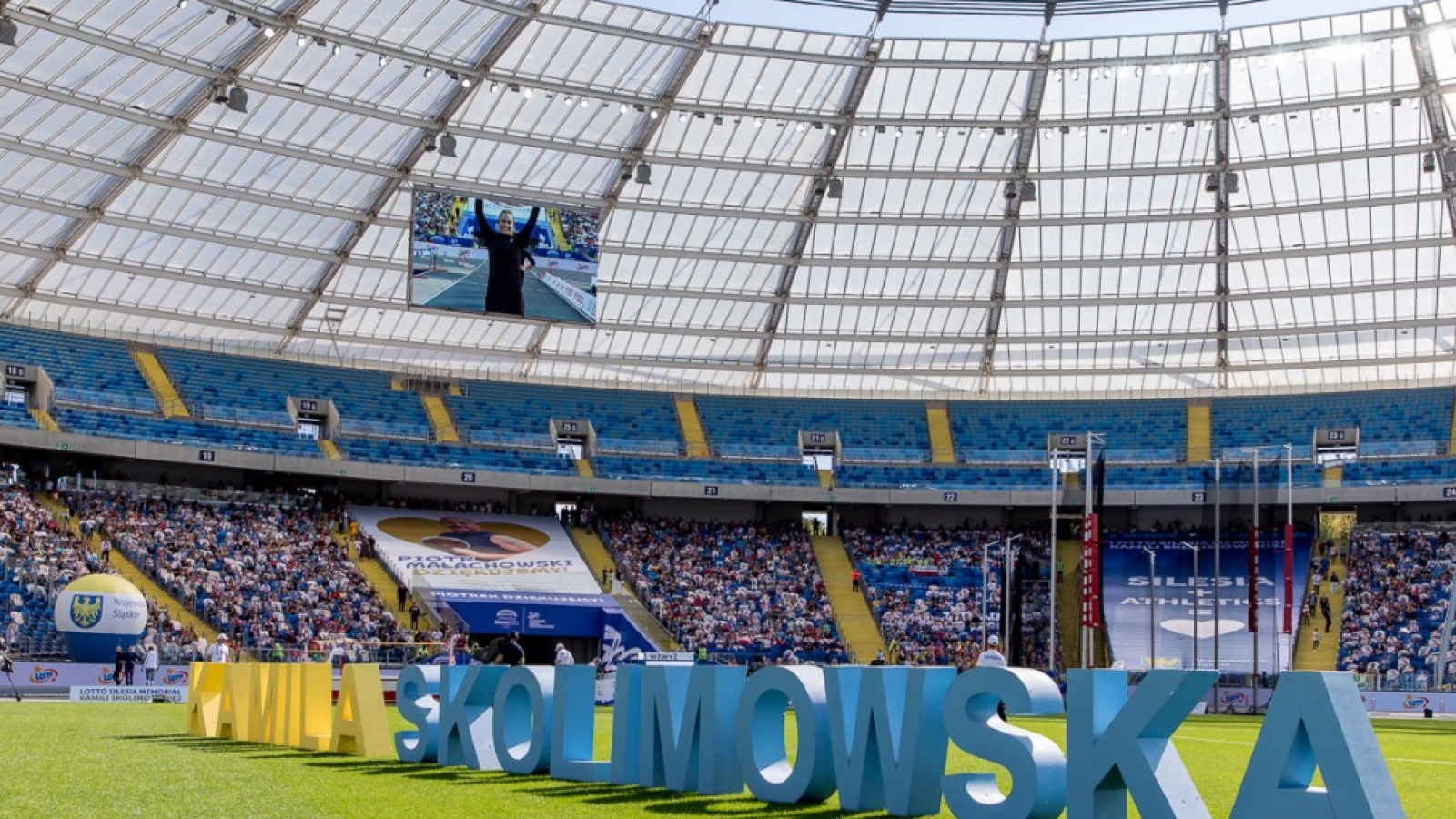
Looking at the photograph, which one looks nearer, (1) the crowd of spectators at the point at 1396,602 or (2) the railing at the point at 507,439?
(1) the crowd of spectators at the point at 1396,602

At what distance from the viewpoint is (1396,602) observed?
6103cm

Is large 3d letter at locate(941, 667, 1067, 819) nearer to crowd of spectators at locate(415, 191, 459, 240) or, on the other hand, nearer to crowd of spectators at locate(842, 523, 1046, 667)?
crowd of spectators at locate(415, 191, 459, 240)

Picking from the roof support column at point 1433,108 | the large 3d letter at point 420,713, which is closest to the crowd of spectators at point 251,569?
the large 3d letter at point 420,713

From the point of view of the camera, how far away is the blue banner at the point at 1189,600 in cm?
6325

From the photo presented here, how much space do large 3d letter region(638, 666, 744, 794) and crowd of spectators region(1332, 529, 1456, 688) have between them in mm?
43661

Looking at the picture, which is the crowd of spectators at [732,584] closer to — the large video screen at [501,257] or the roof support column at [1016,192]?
the roof support column at [1016,192]

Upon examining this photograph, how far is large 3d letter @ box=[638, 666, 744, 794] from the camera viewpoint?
600 inches

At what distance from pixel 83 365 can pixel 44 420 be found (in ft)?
11.7

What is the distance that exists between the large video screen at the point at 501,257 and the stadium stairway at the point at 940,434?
2323cm

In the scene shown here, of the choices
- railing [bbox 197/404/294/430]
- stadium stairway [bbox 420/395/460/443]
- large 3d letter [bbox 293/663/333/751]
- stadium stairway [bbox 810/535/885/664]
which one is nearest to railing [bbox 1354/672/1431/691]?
stadium stairway [bbox 810/535/885/664]

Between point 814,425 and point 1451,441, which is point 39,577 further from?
point 1451,441

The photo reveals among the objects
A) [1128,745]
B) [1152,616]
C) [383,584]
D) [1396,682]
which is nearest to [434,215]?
[383,584]

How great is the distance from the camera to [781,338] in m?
68.3

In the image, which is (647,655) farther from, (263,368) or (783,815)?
(783,815)
